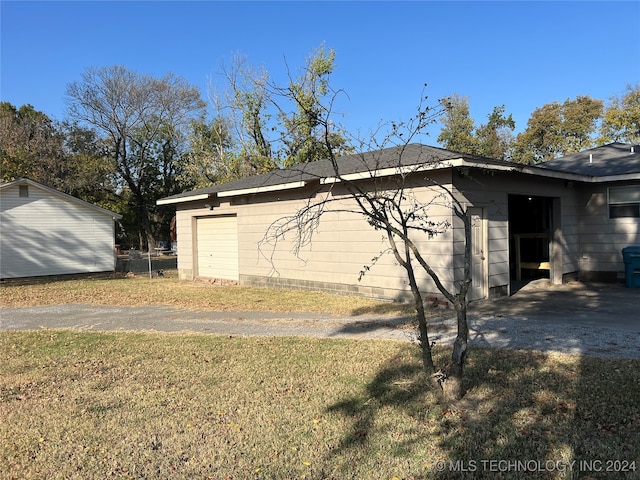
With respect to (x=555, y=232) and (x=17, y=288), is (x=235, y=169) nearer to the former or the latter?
(x=17, y=288)

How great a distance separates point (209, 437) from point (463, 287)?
236cm

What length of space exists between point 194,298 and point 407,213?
8.17 meters

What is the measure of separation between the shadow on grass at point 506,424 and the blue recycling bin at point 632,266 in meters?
7.41

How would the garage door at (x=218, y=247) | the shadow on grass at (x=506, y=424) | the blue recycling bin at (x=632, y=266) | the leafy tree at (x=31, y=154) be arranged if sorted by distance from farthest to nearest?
the leafy tree at (x=31, y=154)
the garage door at (x=218, y=247)
the blue recycling bin at (x=632, y=266)
the shadow on grass at (x=506, y=424)

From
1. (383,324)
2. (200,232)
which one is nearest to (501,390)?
(383,324)

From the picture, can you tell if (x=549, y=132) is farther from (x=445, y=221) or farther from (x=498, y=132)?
(x=445, y=221)

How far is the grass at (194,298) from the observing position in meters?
9.45

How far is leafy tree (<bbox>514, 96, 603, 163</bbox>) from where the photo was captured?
36.5m

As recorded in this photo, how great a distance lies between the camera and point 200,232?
1639 cm

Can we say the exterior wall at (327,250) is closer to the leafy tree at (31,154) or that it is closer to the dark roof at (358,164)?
the dark roof at (358,164)

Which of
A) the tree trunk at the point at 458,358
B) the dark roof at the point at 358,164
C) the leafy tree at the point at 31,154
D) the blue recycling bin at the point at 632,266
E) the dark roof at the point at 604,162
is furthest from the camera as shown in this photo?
the leafy tree at the point at 31,154

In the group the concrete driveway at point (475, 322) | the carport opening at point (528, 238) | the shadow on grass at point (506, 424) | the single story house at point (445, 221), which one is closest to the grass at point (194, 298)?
the concrete driveway at point (475, 322)

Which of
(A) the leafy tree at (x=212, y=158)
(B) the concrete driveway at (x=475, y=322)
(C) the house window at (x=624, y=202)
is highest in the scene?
(A) the leafy tree at (x=212, y=158)

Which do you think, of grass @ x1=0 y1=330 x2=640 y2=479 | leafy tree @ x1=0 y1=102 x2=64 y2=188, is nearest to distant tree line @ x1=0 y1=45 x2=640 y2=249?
leafy tree @ x1=0 y1=102 x2=64 y2=188
